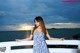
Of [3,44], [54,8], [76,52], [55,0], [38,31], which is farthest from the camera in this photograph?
[54,8]

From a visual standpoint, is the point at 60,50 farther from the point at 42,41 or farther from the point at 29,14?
the point at 29,14

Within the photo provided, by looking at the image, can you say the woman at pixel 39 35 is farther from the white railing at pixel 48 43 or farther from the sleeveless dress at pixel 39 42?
the white railing at pixel 48 43

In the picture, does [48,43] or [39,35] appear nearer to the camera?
[39,35]

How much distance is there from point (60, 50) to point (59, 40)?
18.0 inches

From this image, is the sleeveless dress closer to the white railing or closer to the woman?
the woman

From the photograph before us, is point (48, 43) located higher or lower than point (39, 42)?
higher

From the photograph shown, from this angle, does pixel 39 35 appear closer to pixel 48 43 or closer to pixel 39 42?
pixel 39 42

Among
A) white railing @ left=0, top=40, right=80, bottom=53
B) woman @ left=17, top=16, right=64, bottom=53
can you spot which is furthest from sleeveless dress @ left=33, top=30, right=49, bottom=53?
white railing @ left=0, top=40, right=80, bottom=53

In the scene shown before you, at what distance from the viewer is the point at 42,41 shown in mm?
6113

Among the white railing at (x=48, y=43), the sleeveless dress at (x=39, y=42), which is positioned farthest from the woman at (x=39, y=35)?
the white railing at (x=48, y=43)

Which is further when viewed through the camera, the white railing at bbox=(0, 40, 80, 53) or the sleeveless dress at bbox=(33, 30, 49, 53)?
the white railing at bbox=(0, 40, 80, 53)

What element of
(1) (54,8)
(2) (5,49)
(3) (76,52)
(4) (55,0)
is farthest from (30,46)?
(1) (54,8)

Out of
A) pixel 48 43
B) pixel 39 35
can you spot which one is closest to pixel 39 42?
pixel 39 35

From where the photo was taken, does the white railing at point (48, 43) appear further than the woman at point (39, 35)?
A: Yes
